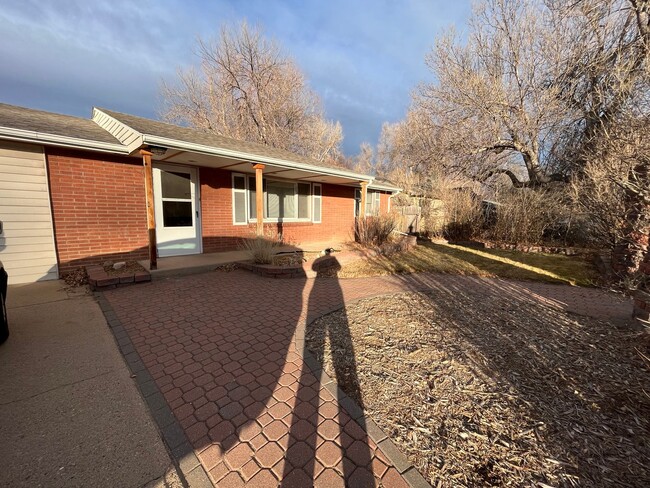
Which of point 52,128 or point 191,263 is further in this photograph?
point 191,263

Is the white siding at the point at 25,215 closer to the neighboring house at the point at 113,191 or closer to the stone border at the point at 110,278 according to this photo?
the neighboring house at the point at 113,191

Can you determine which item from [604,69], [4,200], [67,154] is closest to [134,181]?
[67,154]

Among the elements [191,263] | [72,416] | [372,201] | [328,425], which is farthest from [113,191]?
[372,201]

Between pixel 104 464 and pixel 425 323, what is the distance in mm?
3614

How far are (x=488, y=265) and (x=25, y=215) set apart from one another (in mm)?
10832

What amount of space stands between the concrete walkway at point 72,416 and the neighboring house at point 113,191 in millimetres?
2578

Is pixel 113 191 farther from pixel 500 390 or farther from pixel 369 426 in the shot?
pixel 500 390

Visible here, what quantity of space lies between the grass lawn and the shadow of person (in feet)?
11.9

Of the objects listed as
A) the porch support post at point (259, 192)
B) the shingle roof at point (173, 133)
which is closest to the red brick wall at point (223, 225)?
the shingle roof at point (173, 133)

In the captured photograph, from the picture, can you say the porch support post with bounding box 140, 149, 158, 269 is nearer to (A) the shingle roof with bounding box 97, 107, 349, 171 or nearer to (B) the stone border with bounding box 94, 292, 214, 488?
(A) the shingle roof with bounding box 97, 107, 349, 171

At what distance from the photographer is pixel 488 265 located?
821 cm

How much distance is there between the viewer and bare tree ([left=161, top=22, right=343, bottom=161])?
17.3m

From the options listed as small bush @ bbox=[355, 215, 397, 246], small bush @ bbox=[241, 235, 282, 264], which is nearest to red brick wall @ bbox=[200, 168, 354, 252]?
small bush @ bbox=[355, 215, 397, 246]

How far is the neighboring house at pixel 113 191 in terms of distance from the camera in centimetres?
514
